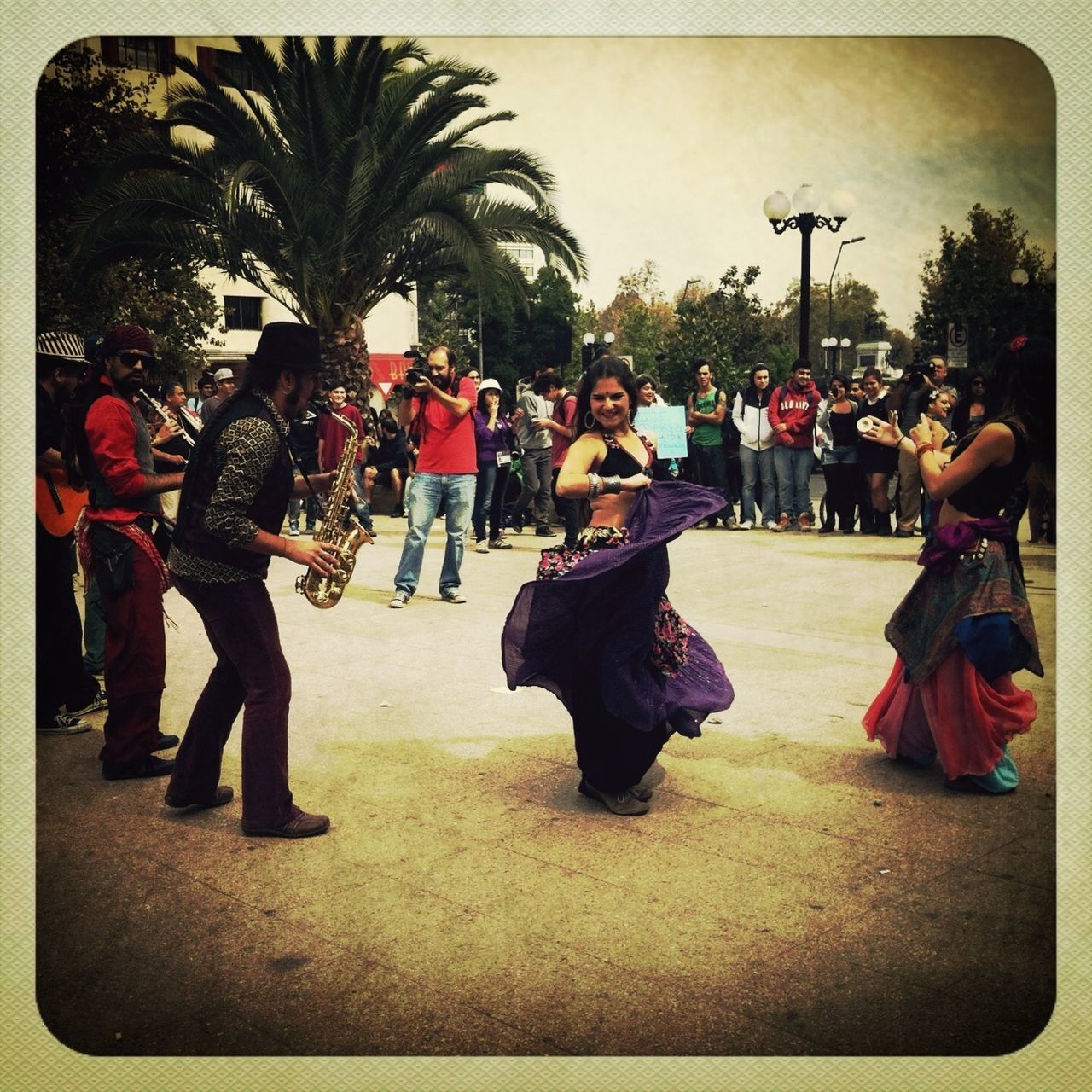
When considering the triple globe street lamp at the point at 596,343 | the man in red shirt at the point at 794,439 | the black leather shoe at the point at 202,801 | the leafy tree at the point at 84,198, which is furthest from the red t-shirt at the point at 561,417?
the black leather shoe at the point at 202,801

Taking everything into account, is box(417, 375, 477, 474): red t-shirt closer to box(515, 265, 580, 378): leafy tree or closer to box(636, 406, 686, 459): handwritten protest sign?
box(515, 265, 580, 378): leafy tree

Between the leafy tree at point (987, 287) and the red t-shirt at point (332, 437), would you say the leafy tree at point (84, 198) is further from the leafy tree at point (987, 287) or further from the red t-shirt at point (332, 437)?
the leafy tree at point (987, 287)

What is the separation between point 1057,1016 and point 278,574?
762cm

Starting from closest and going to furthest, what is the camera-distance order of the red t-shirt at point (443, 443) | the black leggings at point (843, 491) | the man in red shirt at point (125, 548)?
the man in red shirt at point (125, 548), the red t-shirt at point (443, 443), the black leggings at point (843, 491)

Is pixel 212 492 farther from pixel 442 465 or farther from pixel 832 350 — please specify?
pixel 832 350

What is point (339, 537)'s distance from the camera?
438cm

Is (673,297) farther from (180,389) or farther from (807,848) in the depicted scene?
(180,389)

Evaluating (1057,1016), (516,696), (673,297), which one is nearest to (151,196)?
(673,297)

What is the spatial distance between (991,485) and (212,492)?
9.44 ft

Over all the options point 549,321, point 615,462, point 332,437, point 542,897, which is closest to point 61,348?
point 332,437

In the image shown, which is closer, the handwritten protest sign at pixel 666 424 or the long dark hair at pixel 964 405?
the long dark hair at pixel 964 405

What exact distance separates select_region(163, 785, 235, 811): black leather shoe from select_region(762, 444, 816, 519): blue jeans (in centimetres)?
942

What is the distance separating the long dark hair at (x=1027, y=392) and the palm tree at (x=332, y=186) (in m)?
1.56

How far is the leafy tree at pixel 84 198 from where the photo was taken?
9.79 ft
